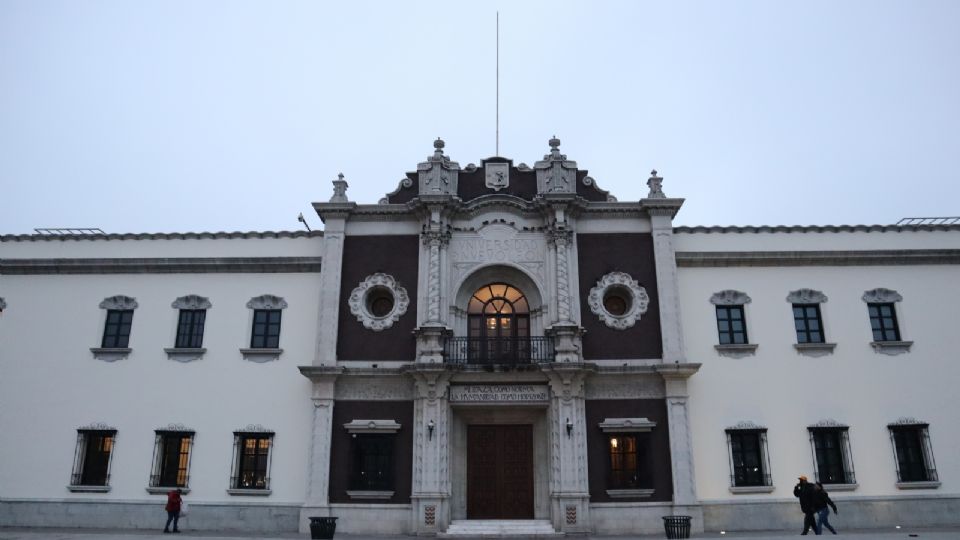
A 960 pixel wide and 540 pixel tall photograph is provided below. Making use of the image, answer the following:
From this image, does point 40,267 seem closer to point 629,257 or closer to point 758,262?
point 629,257

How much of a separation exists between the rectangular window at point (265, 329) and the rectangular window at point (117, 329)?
14.6ft

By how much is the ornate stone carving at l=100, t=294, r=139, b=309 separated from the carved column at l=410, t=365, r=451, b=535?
10.5 meters

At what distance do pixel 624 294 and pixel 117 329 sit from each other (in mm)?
17721

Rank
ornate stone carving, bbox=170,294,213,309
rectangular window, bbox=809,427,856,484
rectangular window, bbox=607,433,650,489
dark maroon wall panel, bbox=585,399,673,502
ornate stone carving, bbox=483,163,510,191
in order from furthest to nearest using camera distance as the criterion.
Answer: ornate stone carving, bbox=483,163,510,191 < ornate stone carving, bbox=170,294,213,309 < rectangular window, bbox=809,427,856,484 < rectangular window, bbox=607,433,650,489 < dark maroon wall panel, bbox=585,399,673,502

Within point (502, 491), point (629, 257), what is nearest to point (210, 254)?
point (502, 491)

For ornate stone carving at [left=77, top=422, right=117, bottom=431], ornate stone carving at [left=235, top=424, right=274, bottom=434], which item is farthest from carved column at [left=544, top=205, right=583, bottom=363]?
ornate stone carving at [left=77, top=422, right=117, bottom=431]

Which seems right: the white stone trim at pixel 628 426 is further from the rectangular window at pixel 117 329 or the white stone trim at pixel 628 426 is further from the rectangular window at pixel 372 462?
the rectangular window at pixel 117 329

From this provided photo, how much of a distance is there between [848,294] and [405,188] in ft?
51.6

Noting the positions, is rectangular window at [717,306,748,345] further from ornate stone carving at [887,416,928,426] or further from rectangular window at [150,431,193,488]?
rectangular window at [150,431,193,488]

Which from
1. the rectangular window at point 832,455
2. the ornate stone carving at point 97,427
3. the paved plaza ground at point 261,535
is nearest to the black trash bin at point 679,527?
the paved plaza ground at point 261,535

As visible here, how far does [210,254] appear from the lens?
23062 mm

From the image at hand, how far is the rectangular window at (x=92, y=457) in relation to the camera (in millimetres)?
20969

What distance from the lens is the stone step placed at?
61.5ft

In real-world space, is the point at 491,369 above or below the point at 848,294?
below
